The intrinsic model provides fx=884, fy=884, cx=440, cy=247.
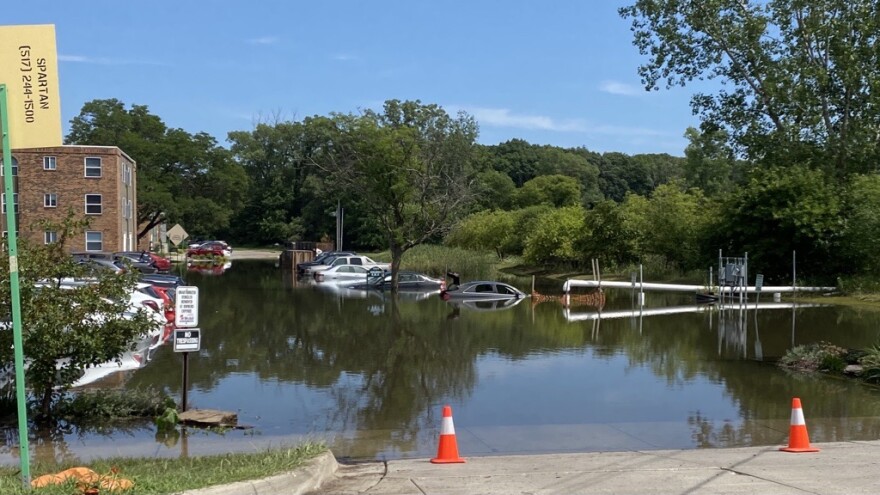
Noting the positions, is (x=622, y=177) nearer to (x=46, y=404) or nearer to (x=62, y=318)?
(x=46, y=404)

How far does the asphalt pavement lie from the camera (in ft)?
26.2

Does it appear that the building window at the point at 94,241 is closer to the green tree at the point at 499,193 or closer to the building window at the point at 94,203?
the building window at the point at 94,203

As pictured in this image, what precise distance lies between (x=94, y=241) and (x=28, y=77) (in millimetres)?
56201

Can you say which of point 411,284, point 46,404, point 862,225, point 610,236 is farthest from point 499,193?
point 46,404

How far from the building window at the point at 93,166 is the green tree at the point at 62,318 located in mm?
48648

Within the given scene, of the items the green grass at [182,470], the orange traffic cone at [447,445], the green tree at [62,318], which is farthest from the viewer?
the green tree at [62,318]

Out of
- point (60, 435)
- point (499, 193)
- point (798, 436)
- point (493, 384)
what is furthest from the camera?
point (499, 193)

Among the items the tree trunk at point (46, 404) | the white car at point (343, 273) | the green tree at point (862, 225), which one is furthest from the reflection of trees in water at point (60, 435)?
the green tree at point (862, 225)

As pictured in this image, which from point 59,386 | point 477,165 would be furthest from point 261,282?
point 477,165

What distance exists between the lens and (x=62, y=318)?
12.1 meters

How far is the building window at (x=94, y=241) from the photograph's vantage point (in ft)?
195

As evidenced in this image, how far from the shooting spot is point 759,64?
41156 millimetres

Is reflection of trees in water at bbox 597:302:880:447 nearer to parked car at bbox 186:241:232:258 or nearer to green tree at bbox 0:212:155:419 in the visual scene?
green tree at bbox 0:212:155:419

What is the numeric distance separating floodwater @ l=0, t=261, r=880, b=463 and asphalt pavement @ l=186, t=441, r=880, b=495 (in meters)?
1.60
